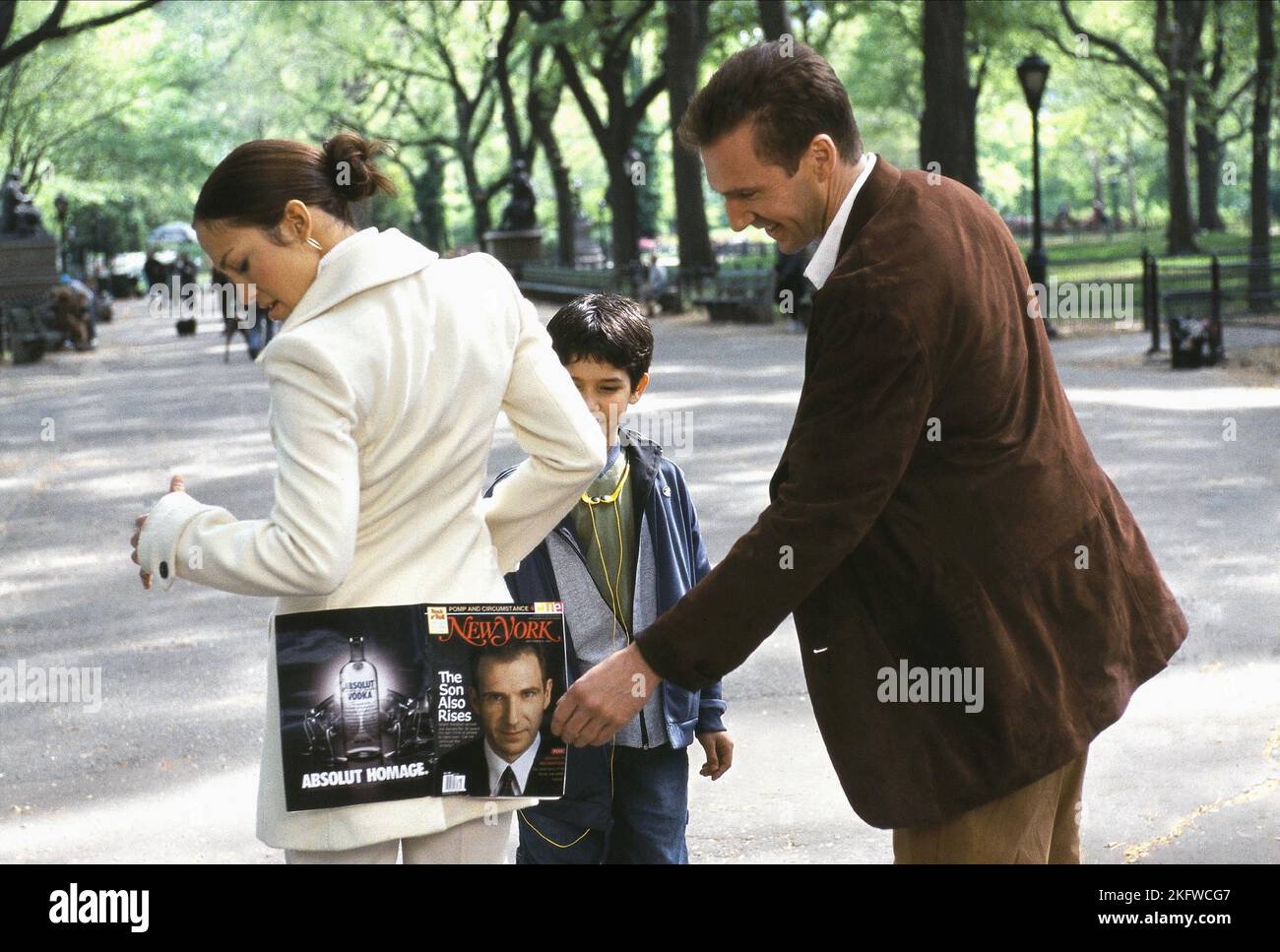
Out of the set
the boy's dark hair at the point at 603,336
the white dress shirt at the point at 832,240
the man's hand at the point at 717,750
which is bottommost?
the man's hand at the point at 717,750

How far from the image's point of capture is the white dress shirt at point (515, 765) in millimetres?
2625

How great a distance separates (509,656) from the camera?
2.60 metres

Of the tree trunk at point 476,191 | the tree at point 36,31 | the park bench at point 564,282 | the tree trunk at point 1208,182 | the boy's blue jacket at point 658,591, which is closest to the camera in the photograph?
the boy's blue jacket at point 658,591

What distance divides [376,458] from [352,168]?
20.1 inches

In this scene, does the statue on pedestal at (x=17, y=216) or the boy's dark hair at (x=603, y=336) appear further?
the statue on pedestal at (x=17, y=216)

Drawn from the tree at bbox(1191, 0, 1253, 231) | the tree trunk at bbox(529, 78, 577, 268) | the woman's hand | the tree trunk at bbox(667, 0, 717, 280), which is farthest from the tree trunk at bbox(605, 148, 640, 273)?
the woman's hand

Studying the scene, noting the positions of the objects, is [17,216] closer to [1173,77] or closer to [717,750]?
[1173,77]

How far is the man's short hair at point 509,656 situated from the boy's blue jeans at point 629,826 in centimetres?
98

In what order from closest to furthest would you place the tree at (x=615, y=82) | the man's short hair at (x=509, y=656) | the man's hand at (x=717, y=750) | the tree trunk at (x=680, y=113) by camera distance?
the man's short hair at (x=509, y=656), the man's hand at (x=717, y=750), the tree trunk at (x=680, y=113), the tree at (x=615, y=82)

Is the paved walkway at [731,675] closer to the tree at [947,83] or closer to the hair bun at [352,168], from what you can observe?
the hair bun at [352,168]

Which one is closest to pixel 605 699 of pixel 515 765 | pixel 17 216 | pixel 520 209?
pixel 515 765

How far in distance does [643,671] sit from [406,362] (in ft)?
2.33

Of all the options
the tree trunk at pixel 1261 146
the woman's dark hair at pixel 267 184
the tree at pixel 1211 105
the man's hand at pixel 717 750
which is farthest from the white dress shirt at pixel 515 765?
the tree at pixel 1211 105
